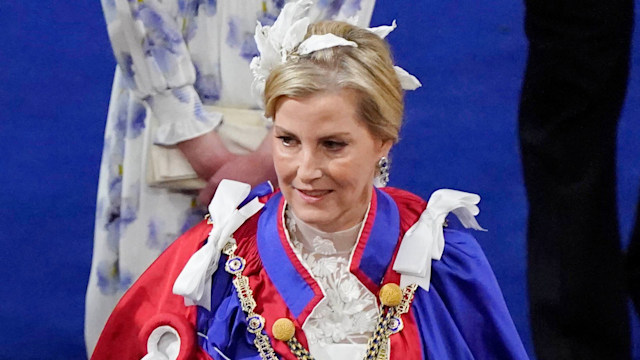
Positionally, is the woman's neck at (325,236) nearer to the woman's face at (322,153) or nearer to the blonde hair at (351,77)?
the woman's face at (322,153)

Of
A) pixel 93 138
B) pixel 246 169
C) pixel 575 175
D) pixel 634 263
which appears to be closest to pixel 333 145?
pixel 246 169

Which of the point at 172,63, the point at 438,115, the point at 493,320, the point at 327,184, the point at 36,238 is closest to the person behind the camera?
the point at 327,184

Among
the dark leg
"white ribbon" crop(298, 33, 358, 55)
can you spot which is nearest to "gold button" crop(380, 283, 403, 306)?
"white ribbon" crop(298, 33, 358, 55)

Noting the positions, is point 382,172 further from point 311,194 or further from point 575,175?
point 575,175

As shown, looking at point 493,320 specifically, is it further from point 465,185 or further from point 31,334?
point 31,334

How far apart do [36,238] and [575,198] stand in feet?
3.64

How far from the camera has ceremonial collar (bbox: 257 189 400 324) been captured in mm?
1493

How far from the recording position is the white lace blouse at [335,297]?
4.92 ft

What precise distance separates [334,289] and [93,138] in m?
0.61

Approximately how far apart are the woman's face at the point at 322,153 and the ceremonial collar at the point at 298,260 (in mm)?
66

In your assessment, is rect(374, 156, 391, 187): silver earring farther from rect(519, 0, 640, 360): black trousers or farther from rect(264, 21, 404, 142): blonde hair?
rect(519, 0, 640, 360): black trousers

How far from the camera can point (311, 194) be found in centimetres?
145

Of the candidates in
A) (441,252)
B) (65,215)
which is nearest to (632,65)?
(441,252)

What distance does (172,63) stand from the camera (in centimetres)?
172
